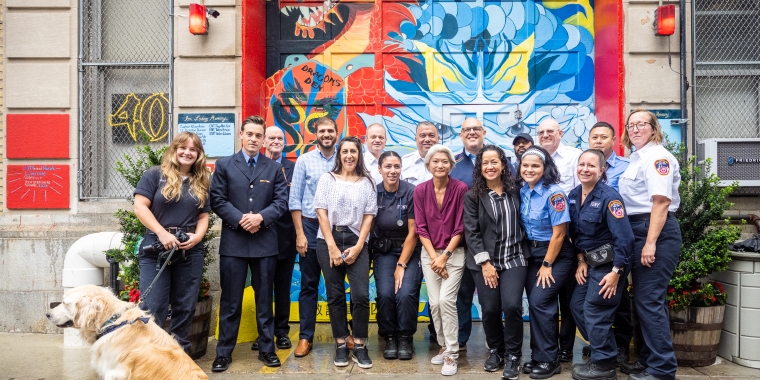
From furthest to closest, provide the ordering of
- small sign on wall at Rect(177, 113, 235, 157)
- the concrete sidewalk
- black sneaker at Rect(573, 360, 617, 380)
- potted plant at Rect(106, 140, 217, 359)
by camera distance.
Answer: small sign on wall at Rect(177, 113, 235, 157)
potted plant at Rect(106, 140, 217, 359)
the concrete sidewalk
black sneaker at Rect(573, 360, 617, 380)

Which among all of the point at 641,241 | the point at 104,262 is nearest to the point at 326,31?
the point at 104,262

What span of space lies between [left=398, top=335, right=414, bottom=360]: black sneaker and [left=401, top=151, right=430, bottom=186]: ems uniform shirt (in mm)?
1677

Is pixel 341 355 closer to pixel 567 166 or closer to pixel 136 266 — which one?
pixel 136 266

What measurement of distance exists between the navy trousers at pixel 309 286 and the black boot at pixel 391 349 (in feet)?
2.69

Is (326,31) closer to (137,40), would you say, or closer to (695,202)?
(137,40)

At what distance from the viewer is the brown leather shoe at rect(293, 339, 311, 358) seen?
582 cm

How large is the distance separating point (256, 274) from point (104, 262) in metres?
2.21

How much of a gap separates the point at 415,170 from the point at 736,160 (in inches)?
155

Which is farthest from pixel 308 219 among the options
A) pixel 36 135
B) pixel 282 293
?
pixel 36 135

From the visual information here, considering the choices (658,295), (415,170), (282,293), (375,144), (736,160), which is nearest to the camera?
(658,295)

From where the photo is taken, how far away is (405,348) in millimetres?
5668

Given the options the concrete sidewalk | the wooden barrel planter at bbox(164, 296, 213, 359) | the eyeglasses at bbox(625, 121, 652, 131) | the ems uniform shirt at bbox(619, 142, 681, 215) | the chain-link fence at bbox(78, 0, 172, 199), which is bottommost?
the concrete sidewalk

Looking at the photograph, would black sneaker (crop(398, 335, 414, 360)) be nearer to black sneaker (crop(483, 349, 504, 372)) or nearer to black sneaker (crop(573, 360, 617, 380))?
black sneaker (crop(483, 349, 504, 372))

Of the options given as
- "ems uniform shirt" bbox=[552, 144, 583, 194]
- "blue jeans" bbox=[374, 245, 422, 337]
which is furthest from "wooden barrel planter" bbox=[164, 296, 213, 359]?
"ems uniform shirt" bbox=[552, 144, 583, 194]
